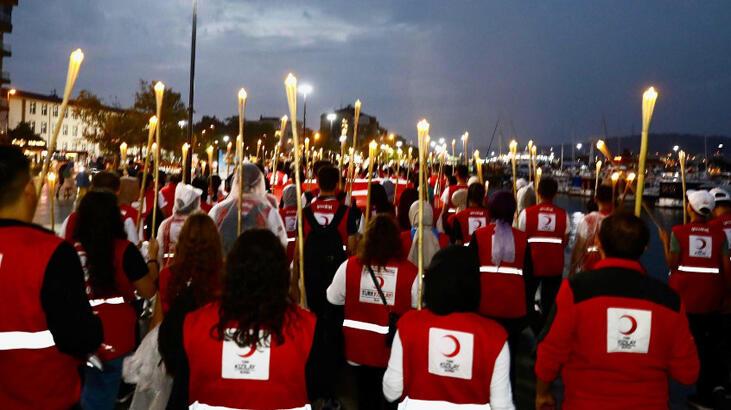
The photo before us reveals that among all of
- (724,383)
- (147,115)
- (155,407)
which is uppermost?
(147,115)

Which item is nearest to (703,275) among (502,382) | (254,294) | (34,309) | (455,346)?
(502,382)

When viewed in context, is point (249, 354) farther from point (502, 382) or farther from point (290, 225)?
point (290, 225)

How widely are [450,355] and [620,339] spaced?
0.88 m

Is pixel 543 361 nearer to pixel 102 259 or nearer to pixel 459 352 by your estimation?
pixel 459 352

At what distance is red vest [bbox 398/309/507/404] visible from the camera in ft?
10.9

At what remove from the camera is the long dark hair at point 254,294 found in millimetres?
3051

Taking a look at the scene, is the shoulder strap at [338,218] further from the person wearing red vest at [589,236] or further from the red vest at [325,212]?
the person wearing red vest at [589,236]

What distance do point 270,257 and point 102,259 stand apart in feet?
6.20

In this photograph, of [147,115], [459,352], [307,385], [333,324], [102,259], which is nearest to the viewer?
[307,385]

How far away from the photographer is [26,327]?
3141mm

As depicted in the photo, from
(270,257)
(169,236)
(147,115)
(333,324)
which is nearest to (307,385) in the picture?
(270,257)

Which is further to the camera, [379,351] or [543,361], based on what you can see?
[379,351]

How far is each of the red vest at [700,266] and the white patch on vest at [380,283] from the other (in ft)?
10.2

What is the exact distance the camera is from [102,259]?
4.52 metres
